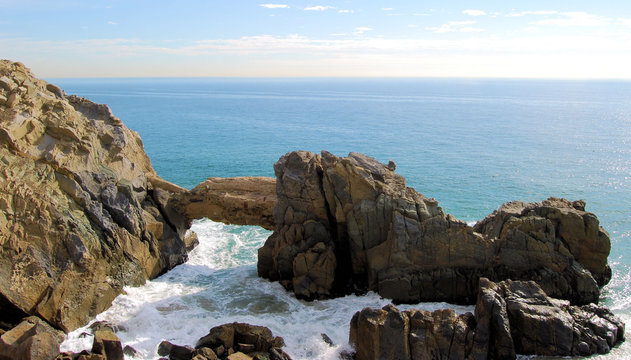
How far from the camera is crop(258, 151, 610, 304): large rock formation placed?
22.8 m

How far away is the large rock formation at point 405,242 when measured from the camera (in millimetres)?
22781

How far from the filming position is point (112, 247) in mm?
22938

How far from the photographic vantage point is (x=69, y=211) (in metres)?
22.0

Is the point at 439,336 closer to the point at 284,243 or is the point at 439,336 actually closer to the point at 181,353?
the point at 181,353

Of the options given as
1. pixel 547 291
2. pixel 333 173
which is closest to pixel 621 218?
pixel 547 291

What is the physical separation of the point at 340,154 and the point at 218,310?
4259cm

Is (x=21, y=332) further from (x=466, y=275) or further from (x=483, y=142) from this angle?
(x=483, y=142)

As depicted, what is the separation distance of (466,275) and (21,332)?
18.6 meters

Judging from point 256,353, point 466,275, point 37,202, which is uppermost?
point 37,202

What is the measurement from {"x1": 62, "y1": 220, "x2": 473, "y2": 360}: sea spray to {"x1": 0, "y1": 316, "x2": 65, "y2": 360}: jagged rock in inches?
38.8

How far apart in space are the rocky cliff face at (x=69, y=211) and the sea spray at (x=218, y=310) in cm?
111

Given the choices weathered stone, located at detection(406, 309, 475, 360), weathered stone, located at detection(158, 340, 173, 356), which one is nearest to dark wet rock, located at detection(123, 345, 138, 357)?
weathered stone, located at detection(158, 340, 173, 356)

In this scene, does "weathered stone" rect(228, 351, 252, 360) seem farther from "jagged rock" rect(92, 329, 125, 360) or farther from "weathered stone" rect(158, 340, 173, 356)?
"jagged rock" rect(92, 329, 125, 360)

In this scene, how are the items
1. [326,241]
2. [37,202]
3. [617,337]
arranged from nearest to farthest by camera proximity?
[617,337] < [37,202] < [326,241]
